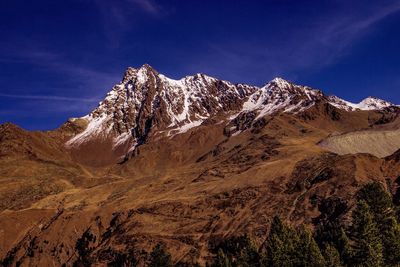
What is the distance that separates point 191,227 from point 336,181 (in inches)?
1267

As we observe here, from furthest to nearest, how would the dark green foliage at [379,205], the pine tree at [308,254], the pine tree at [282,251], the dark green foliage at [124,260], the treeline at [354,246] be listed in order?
the dark green foliage at [124,260]
the dark green foliage at [379,205]
the pine tree at [282,251]
the treeline at [354,246]
the pine tree at [308,254]

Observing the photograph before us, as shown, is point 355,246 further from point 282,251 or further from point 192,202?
point 192,202

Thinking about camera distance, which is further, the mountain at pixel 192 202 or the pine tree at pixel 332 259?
the mountain at pixel 192 202

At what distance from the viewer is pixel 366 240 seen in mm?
60562

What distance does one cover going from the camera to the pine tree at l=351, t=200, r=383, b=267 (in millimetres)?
57938

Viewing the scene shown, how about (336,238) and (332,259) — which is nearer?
(332,259)

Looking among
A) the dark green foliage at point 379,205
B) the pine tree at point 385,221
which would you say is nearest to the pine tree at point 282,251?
the pine tree at point 385,221

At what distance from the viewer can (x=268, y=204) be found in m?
110

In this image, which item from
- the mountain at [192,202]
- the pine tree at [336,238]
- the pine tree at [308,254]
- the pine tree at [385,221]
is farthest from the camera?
the mountain at [192,202]

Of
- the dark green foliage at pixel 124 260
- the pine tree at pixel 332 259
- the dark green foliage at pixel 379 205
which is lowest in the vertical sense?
the pine tree at pixel 332 259

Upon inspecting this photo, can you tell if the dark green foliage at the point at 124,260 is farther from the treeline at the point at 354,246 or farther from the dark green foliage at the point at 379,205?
the dark green foliage at the point at 379,205

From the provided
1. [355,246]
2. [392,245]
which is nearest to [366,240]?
[392,245]

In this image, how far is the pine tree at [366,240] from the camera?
57.9 metres

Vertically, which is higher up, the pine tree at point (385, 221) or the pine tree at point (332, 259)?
the pine tree at point (385, 221)
